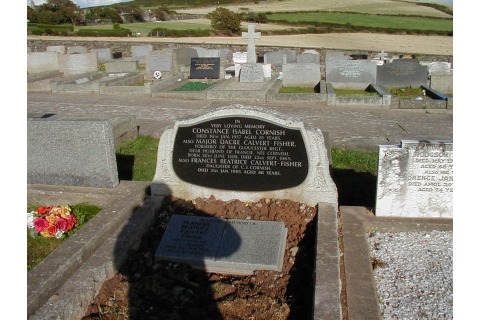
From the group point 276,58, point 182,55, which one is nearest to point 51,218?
point 182,55

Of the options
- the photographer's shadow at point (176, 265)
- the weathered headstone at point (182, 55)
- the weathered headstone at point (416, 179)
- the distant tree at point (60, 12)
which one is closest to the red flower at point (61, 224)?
the photographer's shadow at point (176, 265)

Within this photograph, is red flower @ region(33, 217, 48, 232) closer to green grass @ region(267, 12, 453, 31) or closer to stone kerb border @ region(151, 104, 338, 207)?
stone kerb border @ region(151, 104, 338, 207)

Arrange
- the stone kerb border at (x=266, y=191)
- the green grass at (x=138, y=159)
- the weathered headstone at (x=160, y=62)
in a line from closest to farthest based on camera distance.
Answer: the stone kerb border at (x=266, y=191), the green grass at (x=138, y=159), the weathered headstone at (x=160, y=62)

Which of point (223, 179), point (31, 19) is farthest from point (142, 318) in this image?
point (31, 19)

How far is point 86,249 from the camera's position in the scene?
453 cm

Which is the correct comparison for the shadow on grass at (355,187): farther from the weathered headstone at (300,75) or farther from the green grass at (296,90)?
the weathered headstone at (300,75)

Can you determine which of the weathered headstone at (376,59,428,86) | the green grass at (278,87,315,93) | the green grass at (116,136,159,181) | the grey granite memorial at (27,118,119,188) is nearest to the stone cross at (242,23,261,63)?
the green grass at (278,87,315,93)

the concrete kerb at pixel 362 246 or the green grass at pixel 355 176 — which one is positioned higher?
the green grass at pixel 355 176

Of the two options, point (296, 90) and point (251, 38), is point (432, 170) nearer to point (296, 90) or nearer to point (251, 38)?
point (296, 90)

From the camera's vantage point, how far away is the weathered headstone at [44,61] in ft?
67.1

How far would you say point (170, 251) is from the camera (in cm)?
477

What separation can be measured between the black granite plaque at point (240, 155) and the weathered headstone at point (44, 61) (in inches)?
675

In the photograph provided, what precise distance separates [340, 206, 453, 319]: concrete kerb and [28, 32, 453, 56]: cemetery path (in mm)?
27261

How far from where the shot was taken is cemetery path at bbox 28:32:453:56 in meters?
32.5
